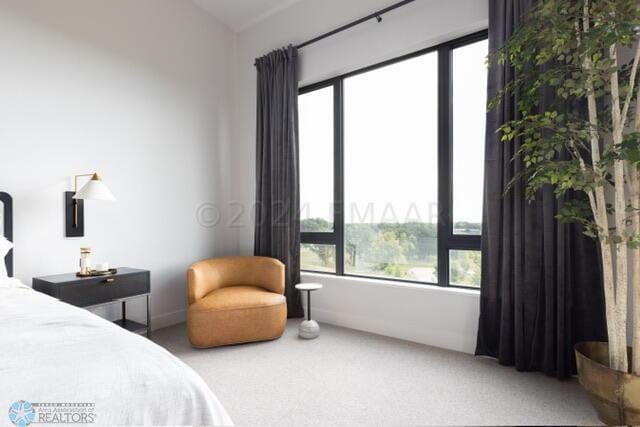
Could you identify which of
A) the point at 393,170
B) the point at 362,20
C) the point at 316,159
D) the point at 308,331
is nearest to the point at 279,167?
the point at 316,159

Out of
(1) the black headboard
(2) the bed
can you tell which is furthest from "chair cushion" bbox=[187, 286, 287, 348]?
(2) the bed

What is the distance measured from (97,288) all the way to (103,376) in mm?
1997

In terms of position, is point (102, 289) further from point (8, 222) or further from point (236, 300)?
point (236, 300)

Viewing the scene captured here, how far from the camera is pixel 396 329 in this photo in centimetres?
298

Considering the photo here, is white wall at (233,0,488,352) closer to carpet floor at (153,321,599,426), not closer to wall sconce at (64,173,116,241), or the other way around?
carpet floor at (153,321,599,426)

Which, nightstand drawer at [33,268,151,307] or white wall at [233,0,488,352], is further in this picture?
white wall at [233,0,488,352]

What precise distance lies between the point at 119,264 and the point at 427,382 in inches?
106

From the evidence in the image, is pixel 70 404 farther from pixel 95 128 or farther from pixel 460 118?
pixel 460 118

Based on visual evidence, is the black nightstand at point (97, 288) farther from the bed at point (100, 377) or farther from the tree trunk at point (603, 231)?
the tree trunk at point (603, 231)

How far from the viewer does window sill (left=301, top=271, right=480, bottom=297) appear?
2.72 metres

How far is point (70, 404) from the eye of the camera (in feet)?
2.55

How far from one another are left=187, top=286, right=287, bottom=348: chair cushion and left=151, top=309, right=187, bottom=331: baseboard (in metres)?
0.77

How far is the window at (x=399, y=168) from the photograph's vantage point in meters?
2.78

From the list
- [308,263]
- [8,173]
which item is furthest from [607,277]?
[8,173]
